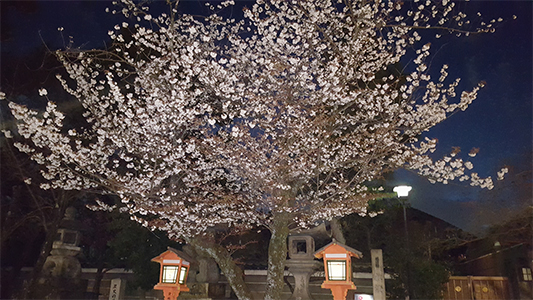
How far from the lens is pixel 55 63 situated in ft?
50.0

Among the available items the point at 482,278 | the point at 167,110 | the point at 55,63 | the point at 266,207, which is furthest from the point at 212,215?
the point at 482,278

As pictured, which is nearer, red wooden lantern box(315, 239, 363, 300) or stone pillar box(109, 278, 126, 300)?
red wooden lantern box(315, 239, 363, 300)

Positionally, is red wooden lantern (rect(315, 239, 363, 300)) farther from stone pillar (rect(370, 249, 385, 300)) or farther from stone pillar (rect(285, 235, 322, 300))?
stone pillar (rect(285, 235, 322, 300))

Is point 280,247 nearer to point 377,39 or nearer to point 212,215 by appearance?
point 212,215

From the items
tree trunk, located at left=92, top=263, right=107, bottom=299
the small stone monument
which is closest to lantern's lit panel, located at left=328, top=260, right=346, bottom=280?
tree trunk, located at left=92, top=263, right=107, bottom=299

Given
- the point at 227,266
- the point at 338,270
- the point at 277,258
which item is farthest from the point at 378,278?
the point at 227,266

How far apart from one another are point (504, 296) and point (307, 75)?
1530 centimetres

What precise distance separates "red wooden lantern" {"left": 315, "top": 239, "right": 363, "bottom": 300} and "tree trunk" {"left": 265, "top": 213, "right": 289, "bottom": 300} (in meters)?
1.45

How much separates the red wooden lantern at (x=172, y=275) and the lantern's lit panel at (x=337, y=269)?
4225 millimetres

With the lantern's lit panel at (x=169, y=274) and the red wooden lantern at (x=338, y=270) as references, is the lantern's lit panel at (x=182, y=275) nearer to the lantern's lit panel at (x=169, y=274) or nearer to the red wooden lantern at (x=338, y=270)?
the lantern's lit panel at (x=169, y=274)

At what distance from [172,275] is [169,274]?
9 cm

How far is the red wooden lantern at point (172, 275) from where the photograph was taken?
31.7 ft

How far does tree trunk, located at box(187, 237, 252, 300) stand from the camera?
9942 mm

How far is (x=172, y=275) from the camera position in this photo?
32.1 ft
